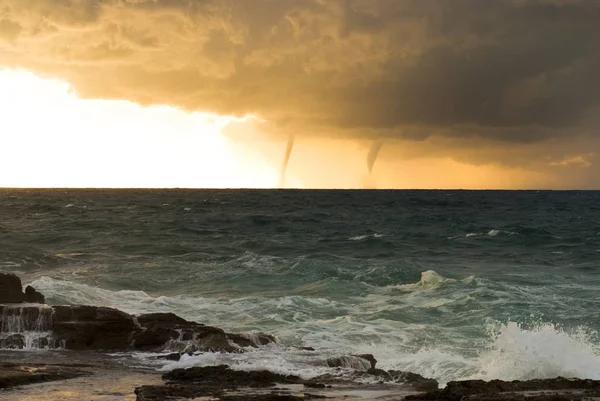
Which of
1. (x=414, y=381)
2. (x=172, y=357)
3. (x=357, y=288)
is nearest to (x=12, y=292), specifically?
(x=172, y=357)

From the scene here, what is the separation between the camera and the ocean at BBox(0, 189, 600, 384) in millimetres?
15523

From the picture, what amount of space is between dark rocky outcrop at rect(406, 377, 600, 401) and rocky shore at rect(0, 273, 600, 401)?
0.05 feet

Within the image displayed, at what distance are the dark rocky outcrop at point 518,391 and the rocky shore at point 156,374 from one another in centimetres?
2

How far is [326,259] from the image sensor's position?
1499 inches

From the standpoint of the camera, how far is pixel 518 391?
1081 centimetres

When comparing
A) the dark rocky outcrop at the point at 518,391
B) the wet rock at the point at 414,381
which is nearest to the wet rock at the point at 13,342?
the wet rock at the point at 414,381

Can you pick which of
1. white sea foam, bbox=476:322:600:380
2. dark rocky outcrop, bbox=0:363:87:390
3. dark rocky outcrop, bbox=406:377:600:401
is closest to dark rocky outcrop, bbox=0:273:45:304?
dark rocky outcrop, bbox=0:363:87:390

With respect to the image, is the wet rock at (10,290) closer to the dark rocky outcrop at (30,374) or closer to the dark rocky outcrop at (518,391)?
the dark rocky outcrop at (30,374)

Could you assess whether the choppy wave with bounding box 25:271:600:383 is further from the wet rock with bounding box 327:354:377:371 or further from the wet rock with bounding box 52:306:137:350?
the wet rock with bounding box 52:306:137:350

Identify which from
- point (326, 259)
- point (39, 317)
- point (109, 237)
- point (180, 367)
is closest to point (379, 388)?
point (180, 367)

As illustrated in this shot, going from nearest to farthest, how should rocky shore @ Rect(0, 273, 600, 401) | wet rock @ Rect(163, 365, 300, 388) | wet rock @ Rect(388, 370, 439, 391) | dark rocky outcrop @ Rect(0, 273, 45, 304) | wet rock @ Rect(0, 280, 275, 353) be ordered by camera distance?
rocky shore @ Rect(0, 273, 600, 401), wet rock @ Rect(163, 365, 300, 388), wet rock @ Rect(388, 370, 439, 391), wet rock @ Rect(0, 280, 275, 353), dark rocky outcrop @ Rect(0, 273, 45, 304)

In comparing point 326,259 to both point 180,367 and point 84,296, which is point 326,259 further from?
point 180,367

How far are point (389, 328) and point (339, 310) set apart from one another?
3304 mm

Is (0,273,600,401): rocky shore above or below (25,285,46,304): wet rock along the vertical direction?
below
